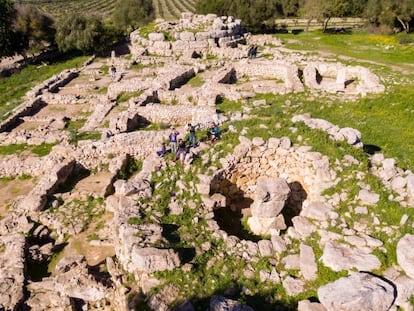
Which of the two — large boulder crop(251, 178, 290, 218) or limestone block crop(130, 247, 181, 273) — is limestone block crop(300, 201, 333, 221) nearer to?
large boulder crop(251, 178, 290, 218)

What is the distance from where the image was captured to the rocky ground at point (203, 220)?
336 inches

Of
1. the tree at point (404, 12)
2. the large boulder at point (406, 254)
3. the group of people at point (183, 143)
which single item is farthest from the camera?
the tree at point (404, 12)

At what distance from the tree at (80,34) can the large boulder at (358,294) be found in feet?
112

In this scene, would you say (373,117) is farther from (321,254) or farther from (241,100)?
(321,254)

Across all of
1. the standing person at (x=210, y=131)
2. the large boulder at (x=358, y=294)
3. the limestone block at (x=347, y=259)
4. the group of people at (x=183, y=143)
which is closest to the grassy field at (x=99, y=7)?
the standing person at (x=210, y=131)

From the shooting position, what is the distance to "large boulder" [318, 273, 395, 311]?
7555 millimetres

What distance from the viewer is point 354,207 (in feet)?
33.7

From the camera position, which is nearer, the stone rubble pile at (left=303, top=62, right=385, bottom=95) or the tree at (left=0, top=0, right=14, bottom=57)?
the stone rubble pile at (left=303, top=62, right=385, bottom=95)

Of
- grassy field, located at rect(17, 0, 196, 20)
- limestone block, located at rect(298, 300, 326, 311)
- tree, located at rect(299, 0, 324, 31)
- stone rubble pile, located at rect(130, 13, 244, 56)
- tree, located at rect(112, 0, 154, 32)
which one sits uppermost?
grassy field, located at rect(17, 0, 196, 20)

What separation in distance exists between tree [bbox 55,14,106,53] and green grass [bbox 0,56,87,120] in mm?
1557

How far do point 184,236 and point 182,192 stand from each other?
1909mm

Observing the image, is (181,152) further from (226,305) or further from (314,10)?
(314,10)

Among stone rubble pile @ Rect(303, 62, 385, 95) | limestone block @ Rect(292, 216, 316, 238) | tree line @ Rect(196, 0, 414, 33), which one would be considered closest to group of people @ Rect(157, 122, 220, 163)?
limestone block @ Rect(292, 216, 316, 238)

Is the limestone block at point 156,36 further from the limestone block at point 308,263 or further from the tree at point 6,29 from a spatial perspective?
the limestone block at point 308,263
